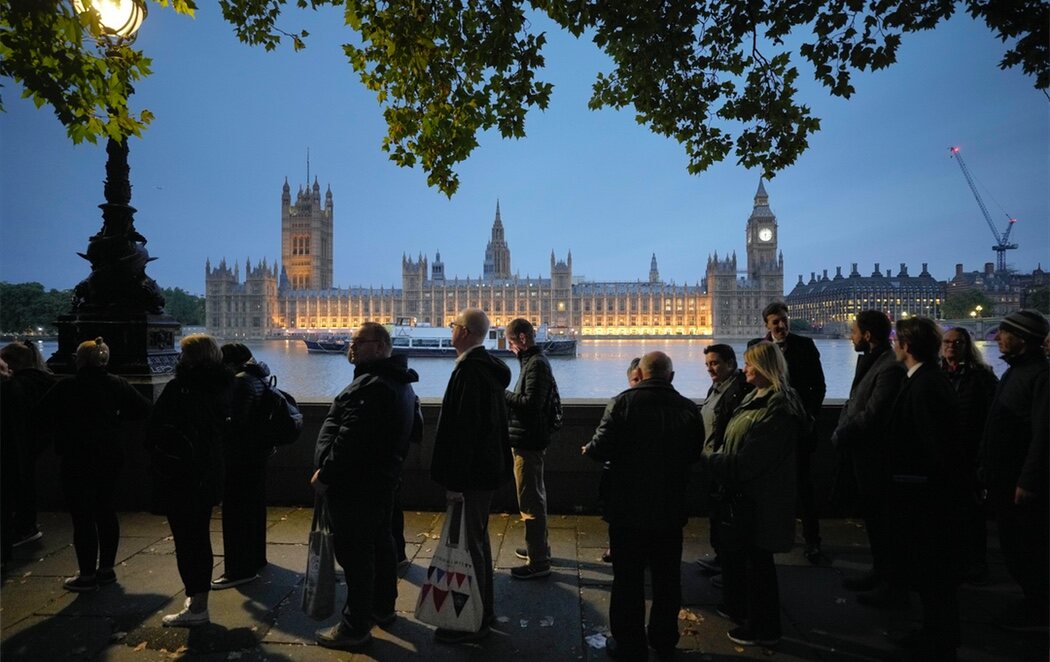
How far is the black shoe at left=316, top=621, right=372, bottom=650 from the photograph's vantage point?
2859 mm

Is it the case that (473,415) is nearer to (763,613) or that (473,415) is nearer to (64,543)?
(763,613)

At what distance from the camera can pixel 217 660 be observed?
9.05 ft

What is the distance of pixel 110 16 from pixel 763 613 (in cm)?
470

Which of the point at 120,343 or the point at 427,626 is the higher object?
the point at 120,343

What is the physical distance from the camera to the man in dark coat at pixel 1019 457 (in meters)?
3.04

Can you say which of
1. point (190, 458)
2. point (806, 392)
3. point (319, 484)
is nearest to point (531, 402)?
point (319, 484)

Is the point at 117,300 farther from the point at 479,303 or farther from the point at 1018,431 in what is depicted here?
the point at 479,303

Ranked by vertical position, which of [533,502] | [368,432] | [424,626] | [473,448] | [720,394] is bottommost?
[424,626]

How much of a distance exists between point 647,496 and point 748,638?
0.99 m

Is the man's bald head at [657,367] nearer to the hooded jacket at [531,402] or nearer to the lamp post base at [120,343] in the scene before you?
the hooded jacket at [531,402]

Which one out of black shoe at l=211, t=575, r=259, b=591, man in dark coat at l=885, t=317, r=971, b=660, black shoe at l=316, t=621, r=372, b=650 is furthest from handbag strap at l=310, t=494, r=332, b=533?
man in dark coat at l=885, t=317, r=971, b=660

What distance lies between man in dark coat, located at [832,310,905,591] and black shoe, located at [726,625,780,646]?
897 millimetres

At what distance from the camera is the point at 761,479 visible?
2848mm

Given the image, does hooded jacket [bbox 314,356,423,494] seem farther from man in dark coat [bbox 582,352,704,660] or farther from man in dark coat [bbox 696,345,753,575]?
man in dark coat [bbox 696,345,753,575]
